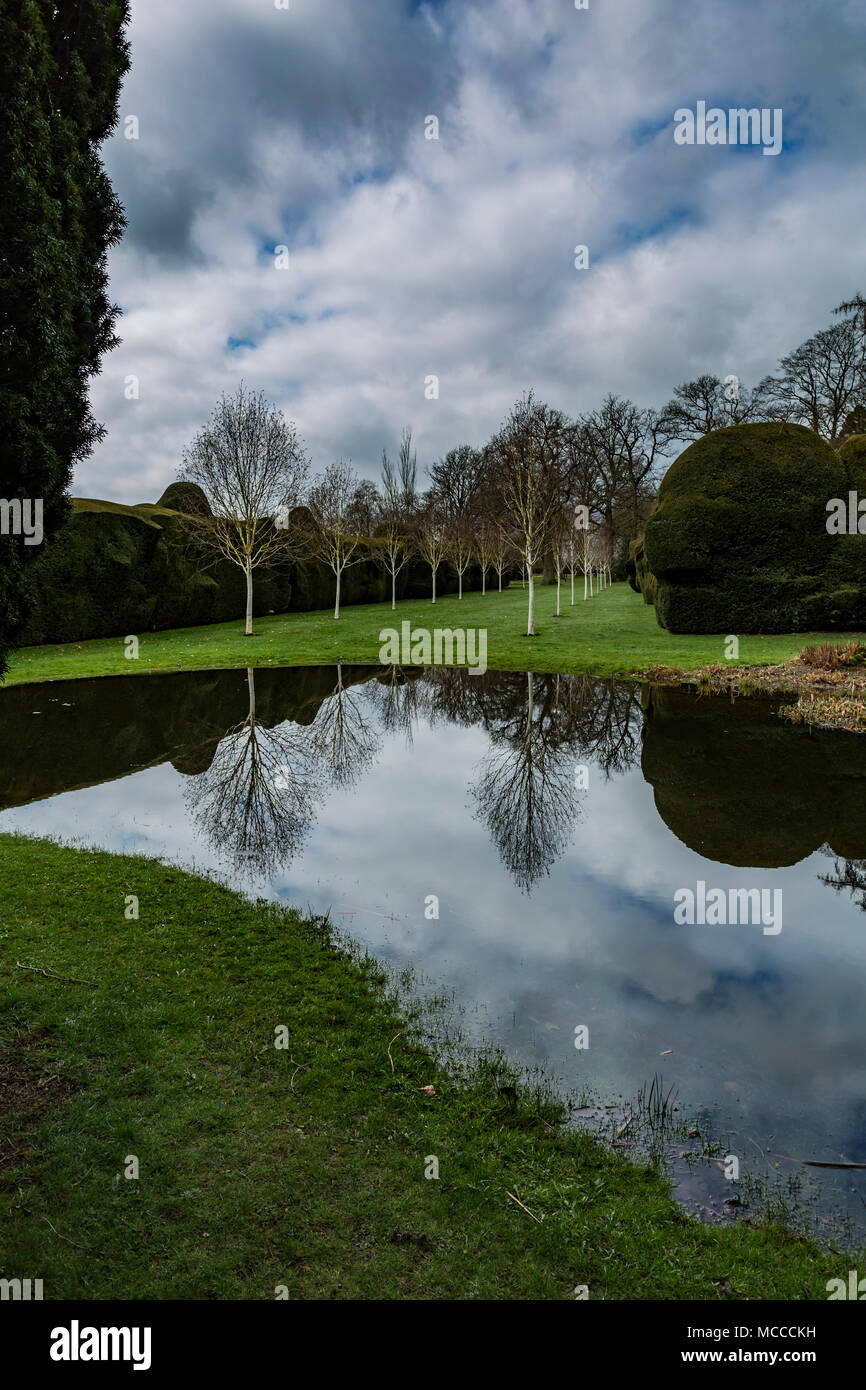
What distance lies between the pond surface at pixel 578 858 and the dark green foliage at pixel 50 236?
13.6 feet

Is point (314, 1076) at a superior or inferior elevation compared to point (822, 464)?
inferior

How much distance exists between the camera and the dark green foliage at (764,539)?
75.9 ft

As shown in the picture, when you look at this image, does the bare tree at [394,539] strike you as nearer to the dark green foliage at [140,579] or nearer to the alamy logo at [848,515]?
the dark green foliage at [140,579]

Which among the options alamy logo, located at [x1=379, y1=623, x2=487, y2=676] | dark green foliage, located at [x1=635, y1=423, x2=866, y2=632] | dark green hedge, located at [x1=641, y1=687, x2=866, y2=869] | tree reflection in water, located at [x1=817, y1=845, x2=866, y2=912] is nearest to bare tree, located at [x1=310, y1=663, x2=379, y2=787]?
dark green hedge, located at [x1=641, y1=687, x2=866, y2=869]

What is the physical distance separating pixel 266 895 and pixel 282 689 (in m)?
12.3

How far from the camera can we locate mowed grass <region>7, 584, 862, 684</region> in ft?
67.2

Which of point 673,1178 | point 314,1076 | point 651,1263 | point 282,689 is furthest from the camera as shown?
point 282,689

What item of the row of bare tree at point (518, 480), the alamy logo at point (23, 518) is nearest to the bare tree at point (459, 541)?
the row of bare tree at point (518, 480)

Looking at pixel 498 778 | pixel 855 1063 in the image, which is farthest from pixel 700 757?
pixel 855 1063

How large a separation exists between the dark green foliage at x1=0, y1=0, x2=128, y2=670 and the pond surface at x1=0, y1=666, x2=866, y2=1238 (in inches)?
163
